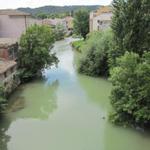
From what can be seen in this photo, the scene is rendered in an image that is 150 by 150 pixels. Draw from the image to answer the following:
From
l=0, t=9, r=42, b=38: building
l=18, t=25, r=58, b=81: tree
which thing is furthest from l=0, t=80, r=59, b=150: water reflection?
l=0, t=9, r=42, b=38: building

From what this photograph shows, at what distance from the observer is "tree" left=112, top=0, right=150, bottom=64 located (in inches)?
797

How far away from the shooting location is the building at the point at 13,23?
118 ft

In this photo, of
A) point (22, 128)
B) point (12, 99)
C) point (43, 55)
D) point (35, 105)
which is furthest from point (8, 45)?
point (22, 128)

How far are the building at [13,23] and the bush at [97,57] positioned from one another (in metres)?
9.86

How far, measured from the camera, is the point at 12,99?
22484 millimetres

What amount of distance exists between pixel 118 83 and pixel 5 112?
753 cm

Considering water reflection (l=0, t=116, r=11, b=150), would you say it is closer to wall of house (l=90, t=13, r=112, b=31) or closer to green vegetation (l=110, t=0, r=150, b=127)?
green vegetation (l=110, t=0, r=150, b=127)

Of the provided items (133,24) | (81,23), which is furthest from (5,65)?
(81,23)

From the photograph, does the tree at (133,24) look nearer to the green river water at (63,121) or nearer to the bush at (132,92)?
the bush at (132,92)

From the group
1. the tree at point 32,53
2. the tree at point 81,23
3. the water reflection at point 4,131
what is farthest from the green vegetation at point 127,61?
the tree at point 81,23

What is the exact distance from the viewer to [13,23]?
36250 millimetres

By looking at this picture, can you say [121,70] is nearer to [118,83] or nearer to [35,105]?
[118,83]

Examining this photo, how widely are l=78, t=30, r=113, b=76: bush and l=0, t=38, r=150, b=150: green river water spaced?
6.16ft

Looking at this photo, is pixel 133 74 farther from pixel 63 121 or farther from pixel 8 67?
pixel 8 67
